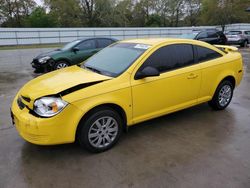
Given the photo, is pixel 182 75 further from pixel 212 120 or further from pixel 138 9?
pixel 138 9

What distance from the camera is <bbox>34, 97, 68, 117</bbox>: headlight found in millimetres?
3018

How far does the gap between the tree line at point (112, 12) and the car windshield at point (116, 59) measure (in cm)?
3432

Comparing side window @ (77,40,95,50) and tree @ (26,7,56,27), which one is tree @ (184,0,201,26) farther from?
side window @ (77,40,95,50)

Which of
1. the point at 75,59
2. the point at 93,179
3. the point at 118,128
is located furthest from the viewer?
the point at 75,59

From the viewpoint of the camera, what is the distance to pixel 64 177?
114 inches

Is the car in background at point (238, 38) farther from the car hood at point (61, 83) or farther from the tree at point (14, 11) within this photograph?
the tree at point (14, 11)

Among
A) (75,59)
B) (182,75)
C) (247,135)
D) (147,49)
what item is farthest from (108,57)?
(75,59)

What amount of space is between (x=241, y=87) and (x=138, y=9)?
4575 cm

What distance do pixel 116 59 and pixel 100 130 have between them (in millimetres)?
1246

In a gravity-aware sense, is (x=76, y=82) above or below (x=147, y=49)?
below

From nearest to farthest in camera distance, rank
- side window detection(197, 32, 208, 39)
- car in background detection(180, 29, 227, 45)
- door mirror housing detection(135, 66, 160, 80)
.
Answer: door mirror housing detection(135, 66, 160, 80), car in background detection(180, 29, 227, 45), side window detection(197, 32, 208, 39)

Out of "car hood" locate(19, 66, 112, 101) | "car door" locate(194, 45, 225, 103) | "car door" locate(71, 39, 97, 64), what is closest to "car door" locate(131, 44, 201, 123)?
"car door" locate(194, 45, 225, 103)

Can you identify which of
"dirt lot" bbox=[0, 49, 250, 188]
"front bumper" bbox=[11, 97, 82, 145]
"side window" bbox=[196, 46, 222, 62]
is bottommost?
"dirt lot" bbox=[0, 49, 250, 188]

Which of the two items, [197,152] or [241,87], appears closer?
[197,152]
